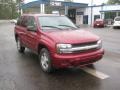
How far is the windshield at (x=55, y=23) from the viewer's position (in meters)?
7.77

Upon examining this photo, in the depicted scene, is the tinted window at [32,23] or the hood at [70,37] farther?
the tinted window at [32,23]

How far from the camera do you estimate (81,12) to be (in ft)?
175

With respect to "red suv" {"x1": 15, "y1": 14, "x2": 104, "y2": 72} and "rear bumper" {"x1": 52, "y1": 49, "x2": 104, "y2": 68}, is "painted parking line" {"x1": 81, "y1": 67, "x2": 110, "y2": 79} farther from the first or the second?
"rear bumper" {"x1": 52, "y1": 49, "x2": 104, "y2": 68}

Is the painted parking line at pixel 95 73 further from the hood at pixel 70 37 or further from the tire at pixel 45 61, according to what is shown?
the tire at pixel 45 61

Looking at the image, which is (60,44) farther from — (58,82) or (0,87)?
(0,87)

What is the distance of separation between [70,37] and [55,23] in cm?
151

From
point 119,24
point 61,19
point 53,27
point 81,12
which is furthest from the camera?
point 81,12

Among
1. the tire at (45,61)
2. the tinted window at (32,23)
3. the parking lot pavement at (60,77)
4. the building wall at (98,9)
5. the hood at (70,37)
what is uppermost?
the building wall at (98,9)

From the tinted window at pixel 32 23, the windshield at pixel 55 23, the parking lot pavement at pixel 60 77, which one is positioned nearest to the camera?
the parking lot pavement at pixel 60 77

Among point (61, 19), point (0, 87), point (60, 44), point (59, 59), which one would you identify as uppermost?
point (61, 19)

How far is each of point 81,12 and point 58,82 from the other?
48.0 metres

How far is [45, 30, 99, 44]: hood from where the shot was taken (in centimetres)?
652

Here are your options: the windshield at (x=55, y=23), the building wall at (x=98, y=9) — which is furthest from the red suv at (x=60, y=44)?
the building wall at (x=98, y=9)

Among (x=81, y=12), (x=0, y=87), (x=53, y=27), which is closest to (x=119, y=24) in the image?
(x=81, y=12)
